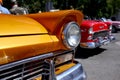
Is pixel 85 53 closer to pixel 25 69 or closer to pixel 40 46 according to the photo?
pixel 40 46

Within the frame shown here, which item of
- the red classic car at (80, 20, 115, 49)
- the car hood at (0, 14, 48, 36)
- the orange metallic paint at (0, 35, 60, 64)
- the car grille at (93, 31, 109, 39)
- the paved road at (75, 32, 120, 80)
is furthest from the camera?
the car grille at (93, 31, 109, 39)

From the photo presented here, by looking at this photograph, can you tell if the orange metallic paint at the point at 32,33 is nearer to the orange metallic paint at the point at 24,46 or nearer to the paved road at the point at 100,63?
the orange metallic paint at the point at 24,46

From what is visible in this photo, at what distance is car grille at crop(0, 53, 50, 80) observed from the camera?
2193 mm

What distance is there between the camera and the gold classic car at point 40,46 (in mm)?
2219

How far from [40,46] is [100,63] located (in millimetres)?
4890

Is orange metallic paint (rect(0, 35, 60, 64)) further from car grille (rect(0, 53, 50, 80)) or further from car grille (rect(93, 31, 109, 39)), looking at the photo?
car grille (rect(93, 31, 109, 39))

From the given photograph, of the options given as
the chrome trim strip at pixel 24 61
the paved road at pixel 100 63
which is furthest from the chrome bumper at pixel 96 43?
the chrome trim strip at pixel 24 61

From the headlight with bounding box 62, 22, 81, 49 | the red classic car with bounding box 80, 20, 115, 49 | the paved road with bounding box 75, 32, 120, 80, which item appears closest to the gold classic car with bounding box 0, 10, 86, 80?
the headlight with bounding box 62, 22, 81, 49

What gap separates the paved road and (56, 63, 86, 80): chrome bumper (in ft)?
8.49

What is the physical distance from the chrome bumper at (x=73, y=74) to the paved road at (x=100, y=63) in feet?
8.49

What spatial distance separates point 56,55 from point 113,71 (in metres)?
3.71

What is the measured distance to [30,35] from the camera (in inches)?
98.0

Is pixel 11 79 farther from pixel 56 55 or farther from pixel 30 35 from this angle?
pixel 56 55

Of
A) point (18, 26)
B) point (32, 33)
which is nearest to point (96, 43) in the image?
point (32, 33)
